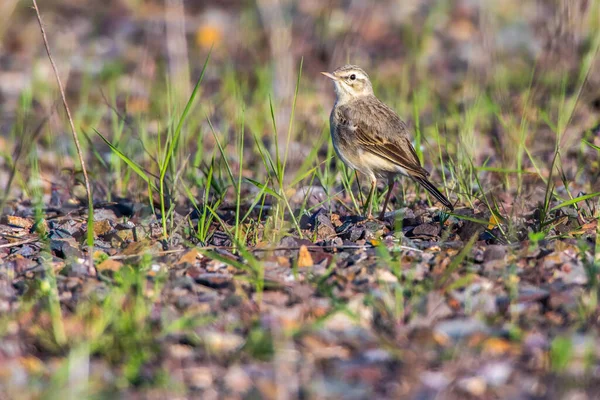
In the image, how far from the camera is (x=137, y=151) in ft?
27.7

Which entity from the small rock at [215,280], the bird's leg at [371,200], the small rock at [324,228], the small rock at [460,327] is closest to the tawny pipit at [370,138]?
the bird's leg at [371,200]

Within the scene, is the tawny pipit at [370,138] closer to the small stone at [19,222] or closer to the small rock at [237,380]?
the small stone at [19,222]

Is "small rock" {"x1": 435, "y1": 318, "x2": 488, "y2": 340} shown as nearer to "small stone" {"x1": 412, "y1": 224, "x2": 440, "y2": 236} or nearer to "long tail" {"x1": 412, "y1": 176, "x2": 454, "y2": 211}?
"small stone" {"x1": 412, "y1": 224, "x2": 440, "y2": 236}

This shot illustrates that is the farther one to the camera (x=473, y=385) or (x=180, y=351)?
(x=180, y=351)

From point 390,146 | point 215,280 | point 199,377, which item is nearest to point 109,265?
point 215,280

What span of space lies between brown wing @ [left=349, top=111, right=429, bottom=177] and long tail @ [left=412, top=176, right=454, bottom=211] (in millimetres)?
104

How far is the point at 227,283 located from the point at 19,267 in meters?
1.23

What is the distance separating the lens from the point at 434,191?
6188 mm

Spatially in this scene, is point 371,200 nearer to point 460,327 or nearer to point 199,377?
point 460,327

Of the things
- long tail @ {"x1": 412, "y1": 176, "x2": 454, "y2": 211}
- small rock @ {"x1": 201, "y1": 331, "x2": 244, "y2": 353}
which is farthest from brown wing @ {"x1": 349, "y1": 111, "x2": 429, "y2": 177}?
small rock @ {"x1": 201, "y1": 331, "x2": 244, "y2": 353}

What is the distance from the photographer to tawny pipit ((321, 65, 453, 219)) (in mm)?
6707

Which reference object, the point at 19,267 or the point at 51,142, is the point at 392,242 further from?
the point at 51,142

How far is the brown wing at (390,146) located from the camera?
6.61 m

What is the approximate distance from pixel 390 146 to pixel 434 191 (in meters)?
0.81
